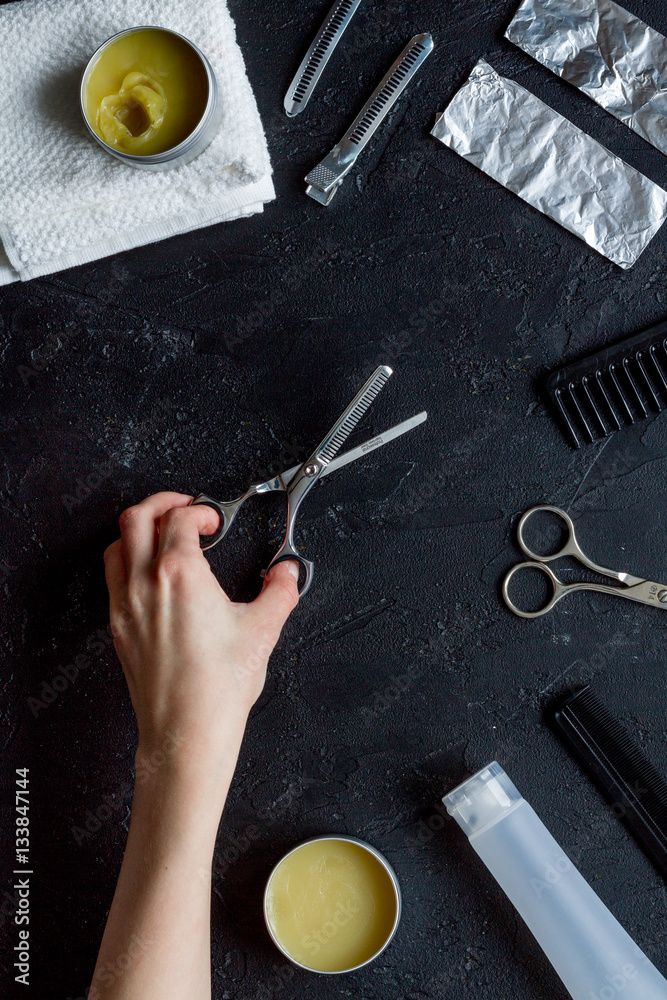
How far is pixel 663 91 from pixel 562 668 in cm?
100

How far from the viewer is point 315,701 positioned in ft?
4.08

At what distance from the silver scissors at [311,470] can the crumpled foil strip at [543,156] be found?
16.9 inches

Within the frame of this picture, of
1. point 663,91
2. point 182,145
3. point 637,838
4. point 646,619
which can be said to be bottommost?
point 637,838

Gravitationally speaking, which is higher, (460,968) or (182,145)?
(182,145)

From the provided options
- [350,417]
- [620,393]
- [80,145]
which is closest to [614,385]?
[620,393]

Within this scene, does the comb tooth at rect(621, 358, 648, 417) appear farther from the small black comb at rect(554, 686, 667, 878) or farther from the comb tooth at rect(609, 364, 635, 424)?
the small black comb at rect(554, 686, 667, 878)

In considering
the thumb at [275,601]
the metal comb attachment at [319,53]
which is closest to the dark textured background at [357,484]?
the metal comb attachment at [319,53]

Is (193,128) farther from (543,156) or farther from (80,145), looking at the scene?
(543,156)

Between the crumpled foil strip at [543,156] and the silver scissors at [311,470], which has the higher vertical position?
the crumpled foil strip at [543,156]

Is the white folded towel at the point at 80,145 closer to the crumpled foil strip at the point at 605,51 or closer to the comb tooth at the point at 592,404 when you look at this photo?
the crumpled foil strip at the point at 605,51

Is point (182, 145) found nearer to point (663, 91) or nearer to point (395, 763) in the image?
point (663, 91)

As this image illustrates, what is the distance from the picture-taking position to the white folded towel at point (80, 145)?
1177 mm

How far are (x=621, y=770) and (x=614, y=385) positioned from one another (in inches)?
25.7

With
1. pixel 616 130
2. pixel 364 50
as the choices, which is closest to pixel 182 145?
pixel 364 50
